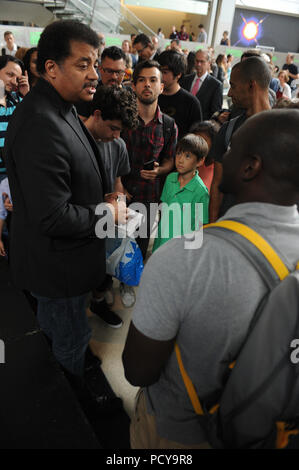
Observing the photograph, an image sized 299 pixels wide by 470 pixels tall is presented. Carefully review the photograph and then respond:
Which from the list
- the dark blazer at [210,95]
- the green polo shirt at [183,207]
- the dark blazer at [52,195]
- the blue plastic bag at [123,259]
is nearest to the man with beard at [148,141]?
the green polo shirt at [183,207]

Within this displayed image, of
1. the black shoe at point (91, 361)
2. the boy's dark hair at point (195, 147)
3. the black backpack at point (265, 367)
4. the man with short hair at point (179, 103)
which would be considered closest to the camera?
the black backpack at point (265, 367)

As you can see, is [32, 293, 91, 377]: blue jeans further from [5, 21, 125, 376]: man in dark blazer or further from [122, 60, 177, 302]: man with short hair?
[122, 60, 177, 302]: man with short hair

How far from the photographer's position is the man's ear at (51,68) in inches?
46.6

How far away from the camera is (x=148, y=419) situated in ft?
Result: 3.19

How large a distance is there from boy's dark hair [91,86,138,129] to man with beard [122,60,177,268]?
80cm

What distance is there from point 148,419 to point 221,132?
1.89 metres

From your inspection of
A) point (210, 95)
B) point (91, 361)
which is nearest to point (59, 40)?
point (91, 361)

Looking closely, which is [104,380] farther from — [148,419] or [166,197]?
[166,197]

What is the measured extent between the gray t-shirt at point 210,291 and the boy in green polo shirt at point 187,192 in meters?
1.63

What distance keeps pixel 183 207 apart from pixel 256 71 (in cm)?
105

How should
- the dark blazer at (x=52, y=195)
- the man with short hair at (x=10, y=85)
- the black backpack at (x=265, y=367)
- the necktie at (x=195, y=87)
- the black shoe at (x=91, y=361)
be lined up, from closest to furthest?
the black backpack at (x=265, y=367) → the dark blazer at (x=52, y=195) → the black shoe at (x=91, y=361) → the man with short hair at (x=10, y=85) → the necktie at (x=195, y=87)

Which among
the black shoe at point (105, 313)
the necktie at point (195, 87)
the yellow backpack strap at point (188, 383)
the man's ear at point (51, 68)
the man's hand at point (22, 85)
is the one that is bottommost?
the black shoe at point (105, 313)

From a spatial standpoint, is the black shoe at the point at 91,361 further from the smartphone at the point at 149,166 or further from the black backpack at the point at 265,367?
the smartphone at the point at 149,166

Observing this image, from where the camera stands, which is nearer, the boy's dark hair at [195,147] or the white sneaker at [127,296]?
the boy's dark hair at [195,147]
